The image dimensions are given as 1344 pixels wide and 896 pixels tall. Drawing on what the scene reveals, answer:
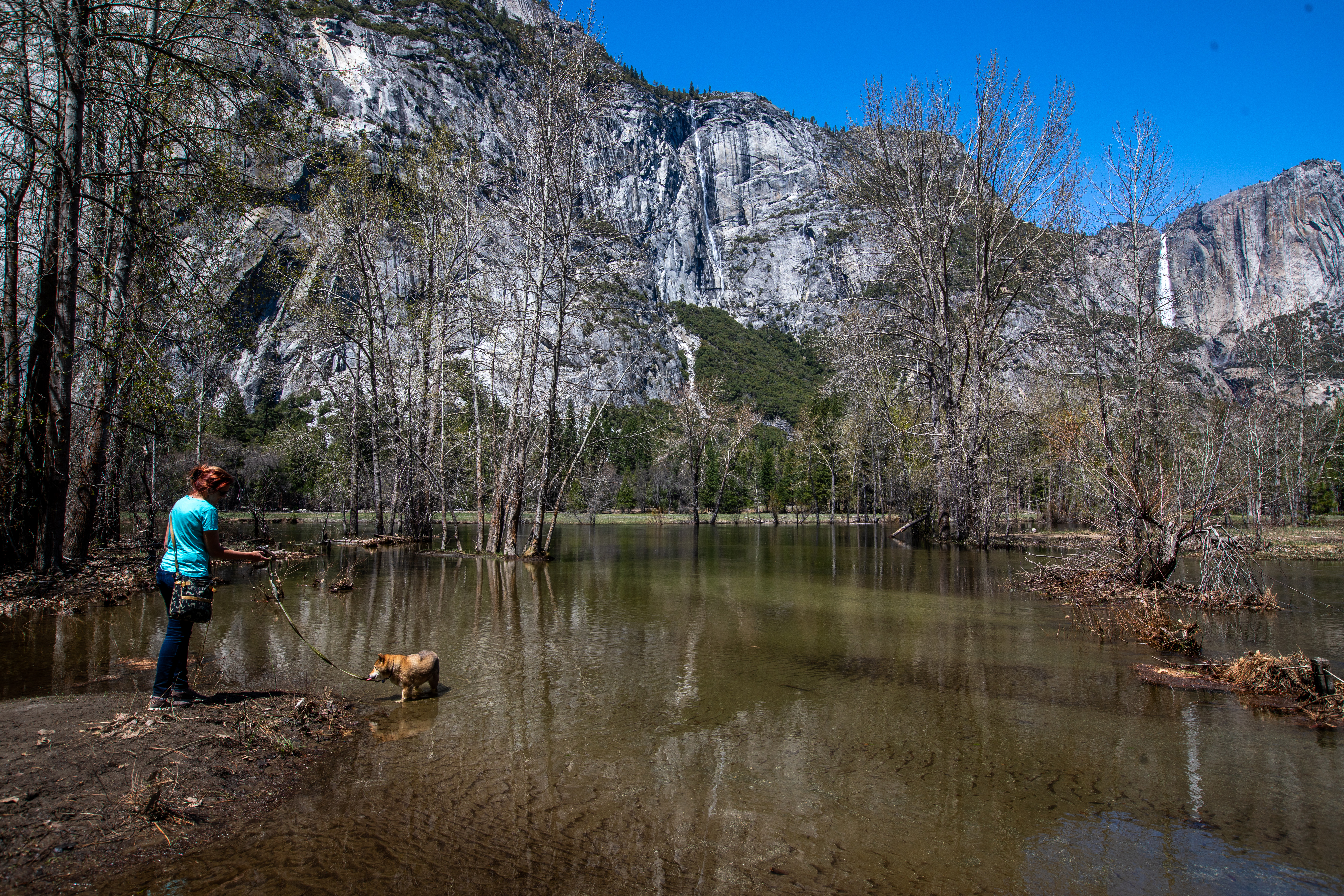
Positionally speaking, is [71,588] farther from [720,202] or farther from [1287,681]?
[720,202]

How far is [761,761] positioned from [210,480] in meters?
4.83

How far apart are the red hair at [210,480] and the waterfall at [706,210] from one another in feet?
519

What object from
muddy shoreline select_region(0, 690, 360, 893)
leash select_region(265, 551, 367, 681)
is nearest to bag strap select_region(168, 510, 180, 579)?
leash select_region(265, 551, 367, 681)

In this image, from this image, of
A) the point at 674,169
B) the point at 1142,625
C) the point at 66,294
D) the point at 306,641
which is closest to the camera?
the point at 306,641

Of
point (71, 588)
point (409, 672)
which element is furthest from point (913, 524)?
point (71, 588)

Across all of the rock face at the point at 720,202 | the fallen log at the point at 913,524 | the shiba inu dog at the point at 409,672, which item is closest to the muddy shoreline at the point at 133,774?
the shiba inu dog at the point at 409,672

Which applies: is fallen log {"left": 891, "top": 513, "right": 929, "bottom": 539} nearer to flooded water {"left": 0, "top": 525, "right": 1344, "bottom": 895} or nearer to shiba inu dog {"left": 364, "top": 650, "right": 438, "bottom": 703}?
flooded water {"left": 0, "top": 525, "right": 1344, "bottom": 895}

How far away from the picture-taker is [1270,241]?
134m

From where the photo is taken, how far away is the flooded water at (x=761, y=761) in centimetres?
335

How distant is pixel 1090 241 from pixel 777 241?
14171cm

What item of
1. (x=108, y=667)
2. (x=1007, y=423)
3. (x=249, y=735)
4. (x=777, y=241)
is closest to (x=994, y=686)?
(x=249, y=735)

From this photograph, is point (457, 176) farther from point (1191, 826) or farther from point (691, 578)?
point (1191, 826)

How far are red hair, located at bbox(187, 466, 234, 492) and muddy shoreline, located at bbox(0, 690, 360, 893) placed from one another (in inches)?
65.4

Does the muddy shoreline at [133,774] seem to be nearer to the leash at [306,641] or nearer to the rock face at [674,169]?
the leash at [306,641]
